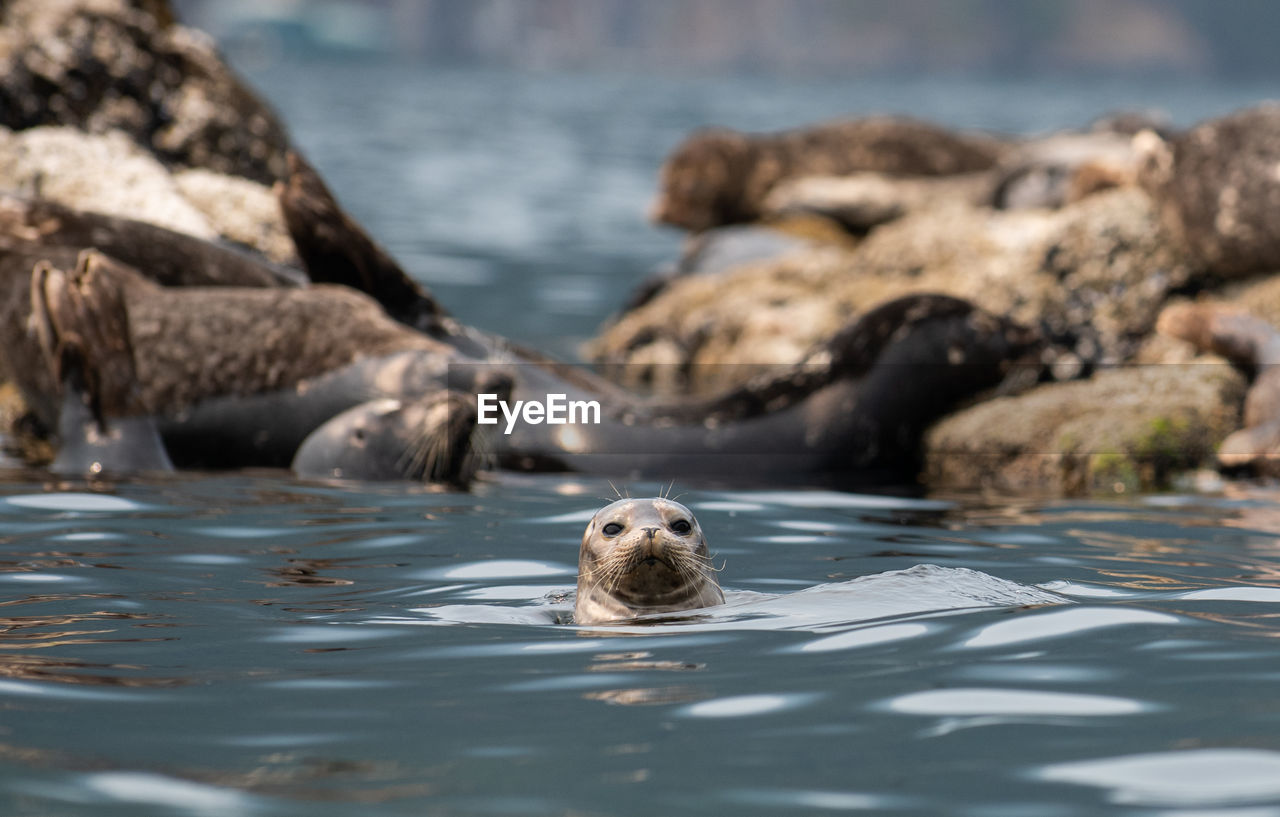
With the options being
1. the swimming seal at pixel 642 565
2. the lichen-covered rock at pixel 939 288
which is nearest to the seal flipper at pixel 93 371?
the swimming seal at pixel 642 565

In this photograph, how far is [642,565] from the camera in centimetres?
431

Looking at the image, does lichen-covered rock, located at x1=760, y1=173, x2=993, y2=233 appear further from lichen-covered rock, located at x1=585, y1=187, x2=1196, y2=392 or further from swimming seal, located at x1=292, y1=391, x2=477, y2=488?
swimming seal, located at x1=292, y1=391, x2=477, y2=488

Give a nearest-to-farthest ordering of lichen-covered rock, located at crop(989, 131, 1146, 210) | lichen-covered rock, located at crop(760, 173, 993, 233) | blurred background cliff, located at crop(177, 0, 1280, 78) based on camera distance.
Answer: lichen-covered rock, located at crop(989, 131, 1146, 210), lichen-covered rock, located at crop(760, 173, 993, 233), blurred background cliff, located at crop(177, 0, 1280, 78)

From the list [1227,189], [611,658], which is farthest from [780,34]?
[611,658]

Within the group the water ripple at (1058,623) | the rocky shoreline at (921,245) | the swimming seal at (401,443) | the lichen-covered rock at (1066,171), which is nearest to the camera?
the water ripple at (1058,623)

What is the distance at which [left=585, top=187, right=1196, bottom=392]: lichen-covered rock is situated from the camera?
9961mm

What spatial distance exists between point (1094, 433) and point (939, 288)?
153 inches

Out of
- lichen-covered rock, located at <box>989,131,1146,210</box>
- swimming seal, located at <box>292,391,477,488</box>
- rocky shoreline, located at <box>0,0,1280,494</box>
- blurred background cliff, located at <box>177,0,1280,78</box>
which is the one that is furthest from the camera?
blurred background cliff, located at <box>177,0,1280,78</box>

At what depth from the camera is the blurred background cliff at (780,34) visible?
168 metres

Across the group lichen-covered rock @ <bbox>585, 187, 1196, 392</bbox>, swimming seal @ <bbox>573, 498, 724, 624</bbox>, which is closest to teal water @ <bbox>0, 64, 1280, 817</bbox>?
swimming seal @ <bbox>573, 498, 724, 624</bbox>

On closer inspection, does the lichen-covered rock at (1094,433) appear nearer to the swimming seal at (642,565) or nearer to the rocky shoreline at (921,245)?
the rocky shoreline at (921,245)

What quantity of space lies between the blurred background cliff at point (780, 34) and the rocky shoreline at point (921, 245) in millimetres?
152642

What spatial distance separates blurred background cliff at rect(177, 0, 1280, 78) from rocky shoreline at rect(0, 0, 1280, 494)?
152642 mm

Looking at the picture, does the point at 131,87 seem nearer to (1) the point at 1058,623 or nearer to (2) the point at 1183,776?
(1) the point at 1058,623
